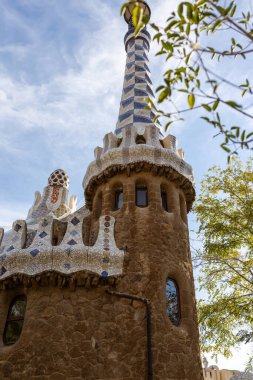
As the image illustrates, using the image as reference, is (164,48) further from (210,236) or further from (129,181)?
(210,236)

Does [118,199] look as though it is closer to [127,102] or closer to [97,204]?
[97,204]

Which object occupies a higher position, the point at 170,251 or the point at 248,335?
the point at 170,251

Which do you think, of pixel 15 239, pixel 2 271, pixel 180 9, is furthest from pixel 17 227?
pixel 180 9

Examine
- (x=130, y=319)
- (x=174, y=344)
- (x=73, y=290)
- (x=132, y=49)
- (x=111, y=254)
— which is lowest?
(x=174, y=344)

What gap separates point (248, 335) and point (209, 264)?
1.79 meters

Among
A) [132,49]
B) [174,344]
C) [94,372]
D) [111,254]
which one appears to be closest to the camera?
[94,372]

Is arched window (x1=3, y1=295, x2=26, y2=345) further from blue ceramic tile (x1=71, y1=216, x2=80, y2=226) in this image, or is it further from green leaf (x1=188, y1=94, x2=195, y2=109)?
green leaf (x1=188, y1=94, x2=195, y2=109)

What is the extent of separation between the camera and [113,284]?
6.46m

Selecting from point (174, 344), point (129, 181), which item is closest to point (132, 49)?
point (129, 181)

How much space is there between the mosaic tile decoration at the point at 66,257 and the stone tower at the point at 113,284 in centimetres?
2

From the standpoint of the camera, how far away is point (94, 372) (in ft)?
18.4

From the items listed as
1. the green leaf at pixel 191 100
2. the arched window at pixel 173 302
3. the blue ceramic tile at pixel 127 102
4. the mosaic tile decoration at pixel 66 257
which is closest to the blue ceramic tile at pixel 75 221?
the mosaic tile decoration at pixel 66 257

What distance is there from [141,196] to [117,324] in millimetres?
2842

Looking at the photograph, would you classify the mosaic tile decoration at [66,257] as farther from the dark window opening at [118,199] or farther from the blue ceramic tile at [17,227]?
the dark window opening at [118,199]
